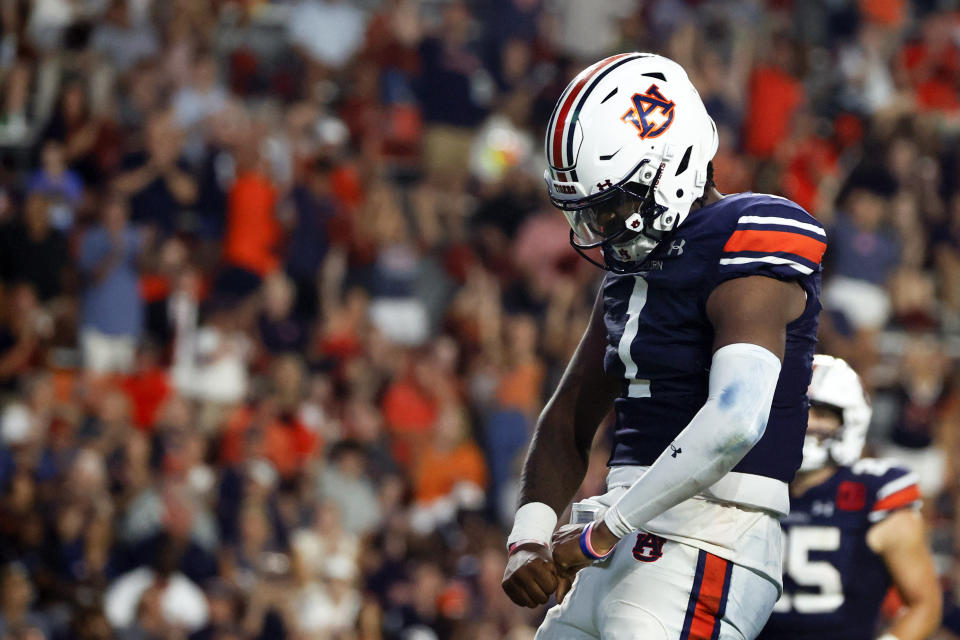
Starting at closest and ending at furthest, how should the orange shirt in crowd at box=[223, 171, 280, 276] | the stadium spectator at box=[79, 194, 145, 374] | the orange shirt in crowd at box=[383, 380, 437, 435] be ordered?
the stadium spectator at box=[79, 194, 145, 374] → the orange shirt in crowd at box=[383, 380, 437, 435] → the orange shirt in crowd at box=[223, 171, 280, 276]

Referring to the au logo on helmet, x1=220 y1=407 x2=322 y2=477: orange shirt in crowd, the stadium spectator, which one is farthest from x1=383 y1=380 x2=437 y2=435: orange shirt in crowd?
the au logo on helmet

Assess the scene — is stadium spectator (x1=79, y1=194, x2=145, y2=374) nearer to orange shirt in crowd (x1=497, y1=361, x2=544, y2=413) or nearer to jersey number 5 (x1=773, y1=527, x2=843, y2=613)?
orange shirt in crowd (x1=497, y1=361, x2=544, y2=413)

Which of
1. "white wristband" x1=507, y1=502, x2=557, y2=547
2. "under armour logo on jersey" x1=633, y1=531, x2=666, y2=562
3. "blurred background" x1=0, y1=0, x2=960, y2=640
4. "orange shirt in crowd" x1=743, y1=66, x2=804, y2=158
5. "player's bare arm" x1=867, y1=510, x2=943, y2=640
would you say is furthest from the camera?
"orange shirt in crowd" x1=743, y1=66, x2=804, y2=158

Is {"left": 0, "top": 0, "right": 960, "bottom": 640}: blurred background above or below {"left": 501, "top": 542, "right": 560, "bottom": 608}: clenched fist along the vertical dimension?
below

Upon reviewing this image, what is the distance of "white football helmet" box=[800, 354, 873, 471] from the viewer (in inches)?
185

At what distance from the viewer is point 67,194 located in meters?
10.1

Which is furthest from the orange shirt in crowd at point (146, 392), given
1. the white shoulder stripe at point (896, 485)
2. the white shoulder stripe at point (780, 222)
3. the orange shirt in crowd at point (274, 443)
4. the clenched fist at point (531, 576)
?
the white shoulder stripe at point (780, 222)

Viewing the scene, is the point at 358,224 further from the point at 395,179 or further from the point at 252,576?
the point at 252,576

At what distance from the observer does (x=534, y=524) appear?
3.55m

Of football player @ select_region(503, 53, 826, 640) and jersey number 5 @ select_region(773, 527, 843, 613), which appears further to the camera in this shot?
jersey number 5 @ select_region(773, 527, 843, 613)

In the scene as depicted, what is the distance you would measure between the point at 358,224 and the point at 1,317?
9.29ft

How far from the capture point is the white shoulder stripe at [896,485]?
4.87 m

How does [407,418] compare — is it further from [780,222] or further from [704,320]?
[780,222]

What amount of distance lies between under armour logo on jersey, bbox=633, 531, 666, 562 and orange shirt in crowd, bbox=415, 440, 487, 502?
22.9 feet
